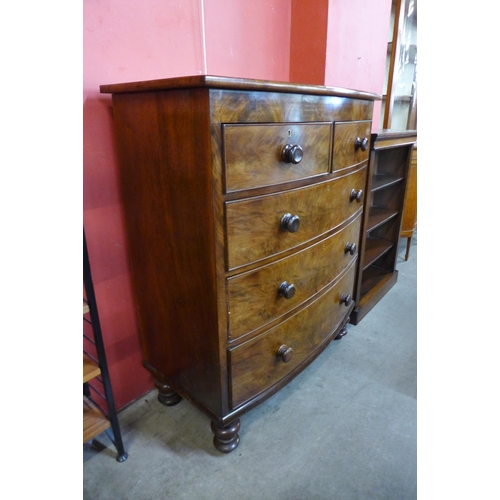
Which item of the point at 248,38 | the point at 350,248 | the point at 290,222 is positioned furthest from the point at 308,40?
the point at 290,222

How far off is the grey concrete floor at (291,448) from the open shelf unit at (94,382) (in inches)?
4.1

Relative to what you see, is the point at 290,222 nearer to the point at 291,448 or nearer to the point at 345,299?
the point at 345,299

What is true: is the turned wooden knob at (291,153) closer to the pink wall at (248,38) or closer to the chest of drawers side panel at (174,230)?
the chest of drawers side panel at (174,230)

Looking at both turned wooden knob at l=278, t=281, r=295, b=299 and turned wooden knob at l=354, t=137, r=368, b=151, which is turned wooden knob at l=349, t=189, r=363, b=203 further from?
turned wooden knob at l=278, t=281, r=295, b=299

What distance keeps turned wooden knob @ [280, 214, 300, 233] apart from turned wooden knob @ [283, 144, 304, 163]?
0.15m

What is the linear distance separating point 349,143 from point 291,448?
1059mm

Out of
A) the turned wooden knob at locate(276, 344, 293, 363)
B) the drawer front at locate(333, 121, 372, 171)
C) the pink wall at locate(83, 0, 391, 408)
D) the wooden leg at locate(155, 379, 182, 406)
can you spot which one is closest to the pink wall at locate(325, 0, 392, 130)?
the pink wall at locate(83, 0, 391, 408)

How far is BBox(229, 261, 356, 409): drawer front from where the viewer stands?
1.01 meters

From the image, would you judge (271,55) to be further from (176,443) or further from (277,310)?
(176,443)

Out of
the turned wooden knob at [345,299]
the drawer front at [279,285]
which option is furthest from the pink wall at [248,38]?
the turned wooden knob at [345,299]

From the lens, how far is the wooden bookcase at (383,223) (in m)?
1.82
